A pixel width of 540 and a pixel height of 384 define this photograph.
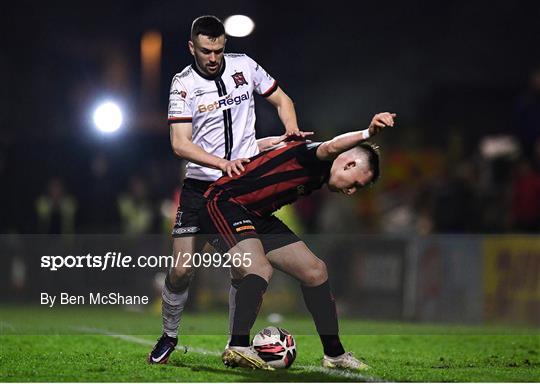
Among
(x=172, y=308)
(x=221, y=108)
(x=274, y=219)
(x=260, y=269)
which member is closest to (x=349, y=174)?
(x=274, y=219)

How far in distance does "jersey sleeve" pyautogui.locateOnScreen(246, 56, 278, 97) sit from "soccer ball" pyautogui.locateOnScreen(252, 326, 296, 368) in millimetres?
1712

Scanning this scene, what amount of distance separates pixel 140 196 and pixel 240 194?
27.3 ft

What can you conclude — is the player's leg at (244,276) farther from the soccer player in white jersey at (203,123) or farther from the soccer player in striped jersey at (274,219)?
the soccer player in white jersey at (203,123)

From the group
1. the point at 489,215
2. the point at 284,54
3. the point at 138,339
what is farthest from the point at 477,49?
the point at 138,339

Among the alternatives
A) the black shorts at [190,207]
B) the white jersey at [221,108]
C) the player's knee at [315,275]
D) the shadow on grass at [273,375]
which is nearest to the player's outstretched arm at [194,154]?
the white jersey at [221,108]

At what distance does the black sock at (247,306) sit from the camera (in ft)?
25.0

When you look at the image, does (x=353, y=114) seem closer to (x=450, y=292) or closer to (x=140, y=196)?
(x=140, y=196)

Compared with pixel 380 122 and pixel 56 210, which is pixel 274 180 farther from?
pixel 56 210

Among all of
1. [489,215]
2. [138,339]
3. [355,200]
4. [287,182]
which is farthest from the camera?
[355,200]

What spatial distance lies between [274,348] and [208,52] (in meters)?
2.02

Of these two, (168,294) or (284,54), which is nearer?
(168,294)

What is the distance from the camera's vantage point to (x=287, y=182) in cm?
782

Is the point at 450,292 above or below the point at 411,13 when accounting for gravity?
below

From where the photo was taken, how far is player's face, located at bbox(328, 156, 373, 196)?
7633 mm
